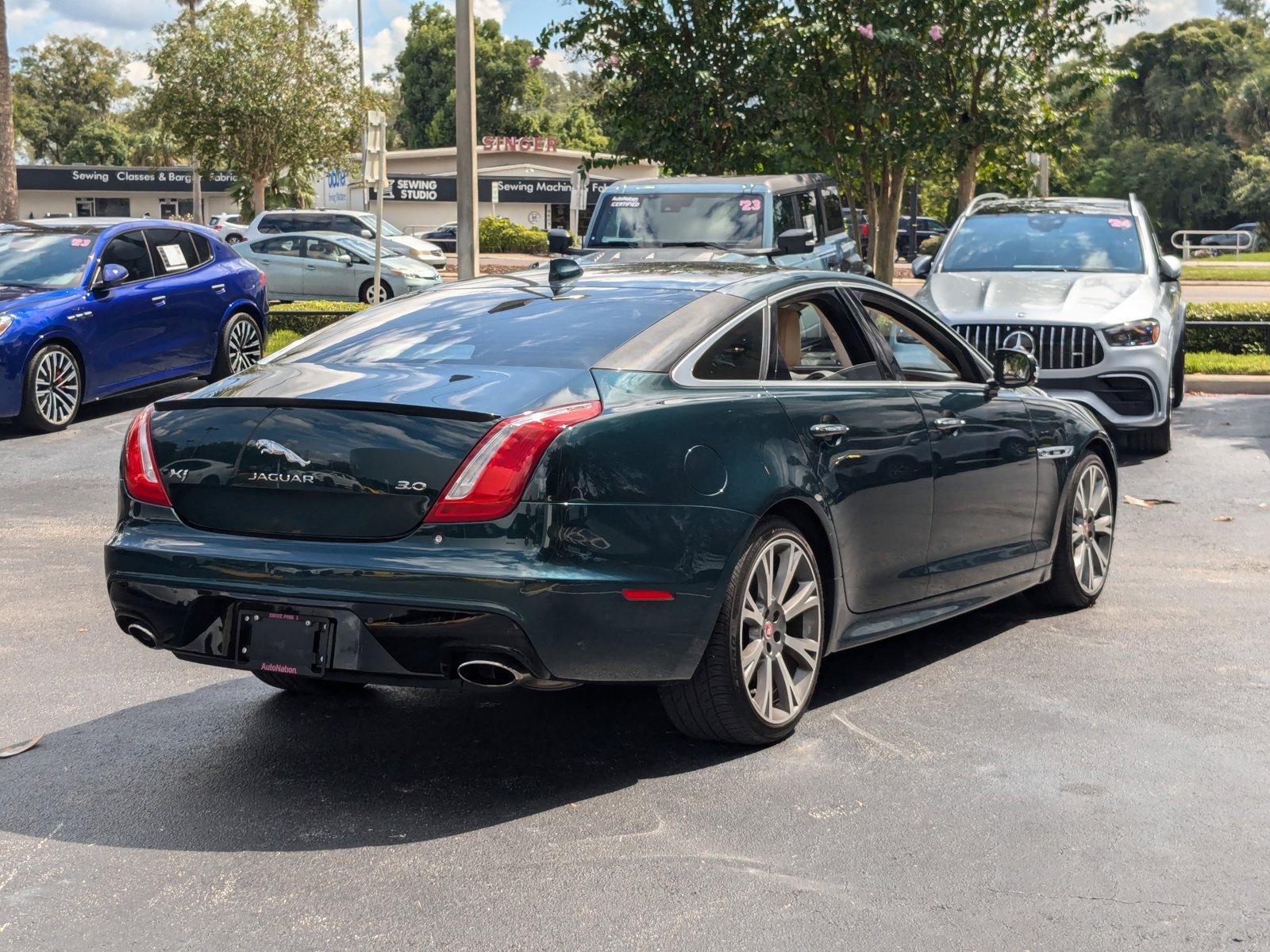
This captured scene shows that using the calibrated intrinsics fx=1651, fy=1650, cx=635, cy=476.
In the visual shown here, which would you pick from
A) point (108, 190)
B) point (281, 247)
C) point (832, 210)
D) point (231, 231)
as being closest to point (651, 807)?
point (832, 210)

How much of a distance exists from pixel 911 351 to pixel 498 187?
62.7 metres

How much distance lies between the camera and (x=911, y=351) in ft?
21.0

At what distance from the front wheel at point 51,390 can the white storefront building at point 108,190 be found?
6873 centimetres

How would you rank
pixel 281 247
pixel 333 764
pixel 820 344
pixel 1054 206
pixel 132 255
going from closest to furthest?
pixel 333 764 < pixel 820 344 < pixel 1054 206 < pixel 132 255 < pixel 281 247

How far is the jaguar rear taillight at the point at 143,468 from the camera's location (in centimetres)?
489

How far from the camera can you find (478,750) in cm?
511

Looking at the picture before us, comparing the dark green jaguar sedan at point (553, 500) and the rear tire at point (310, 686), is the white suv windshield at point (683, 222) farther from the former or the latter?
the rear tire at point (310, 686)

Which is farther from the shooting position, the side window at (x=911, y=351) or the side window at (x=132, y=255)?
the side window at (x=132, y=255)

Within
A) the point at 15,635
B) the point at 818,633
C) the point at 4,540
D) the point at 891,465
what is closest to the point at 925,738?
the point at 818,633

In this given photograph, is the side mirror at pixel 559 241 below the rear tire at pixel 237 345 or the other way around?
the other way around

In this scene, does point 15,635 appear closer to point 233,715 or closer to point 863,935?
point 233,715

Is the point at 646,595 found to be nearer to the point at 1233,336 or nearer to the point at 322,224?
the point at 1233,336

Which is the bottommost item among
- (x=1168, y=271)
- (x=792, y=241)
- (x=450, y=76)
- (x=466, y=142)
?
(x=1168, y=271)

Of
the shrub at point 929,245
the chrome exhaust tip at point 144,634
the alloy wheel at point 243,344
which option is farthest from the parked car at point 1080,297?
the shrub at point 929,245
